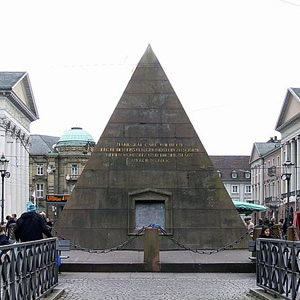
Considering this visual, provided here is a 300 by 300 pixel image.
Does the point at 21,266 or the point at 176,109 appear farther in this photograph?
the point at 176,109

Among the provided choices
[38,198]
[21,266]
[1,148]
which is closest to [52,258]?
[21,266]

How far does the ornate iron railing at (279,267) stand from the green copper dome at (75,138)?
93436 millimetres

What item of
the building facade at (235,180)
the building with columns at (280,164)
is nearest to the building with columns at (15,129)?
the building with columns at (280,164)

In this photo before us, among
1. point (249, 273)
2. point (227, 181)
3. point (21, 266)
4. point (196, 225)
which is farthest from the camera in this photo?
point (227, 181)

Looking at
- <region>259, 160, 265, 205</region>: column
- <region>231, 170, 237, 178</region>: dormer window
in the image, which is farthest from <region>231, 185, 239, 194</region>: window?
<region>259, 160, 265, 205</region>: column

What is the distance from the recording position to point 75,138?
10556cm

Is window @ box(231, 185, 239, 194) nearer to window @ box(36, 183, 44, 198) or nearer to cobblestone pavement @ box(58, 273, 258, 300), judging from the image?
window @ box(36, 183, 44, 198)

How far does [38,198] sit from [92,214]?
268 ft

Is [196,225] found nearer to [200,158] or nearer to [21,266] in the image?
[200,158]

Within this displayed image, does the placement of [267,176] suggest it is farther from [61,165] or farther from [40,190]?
[40,190]

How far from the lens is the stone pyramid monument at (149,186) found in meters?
19.9

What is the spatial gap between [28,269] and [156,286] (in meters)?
4.59

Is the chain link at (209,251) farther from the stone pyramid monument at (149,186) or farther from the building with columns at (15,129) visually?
the building with columns at (15,129)

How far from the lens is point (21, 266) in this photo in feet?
29.4
